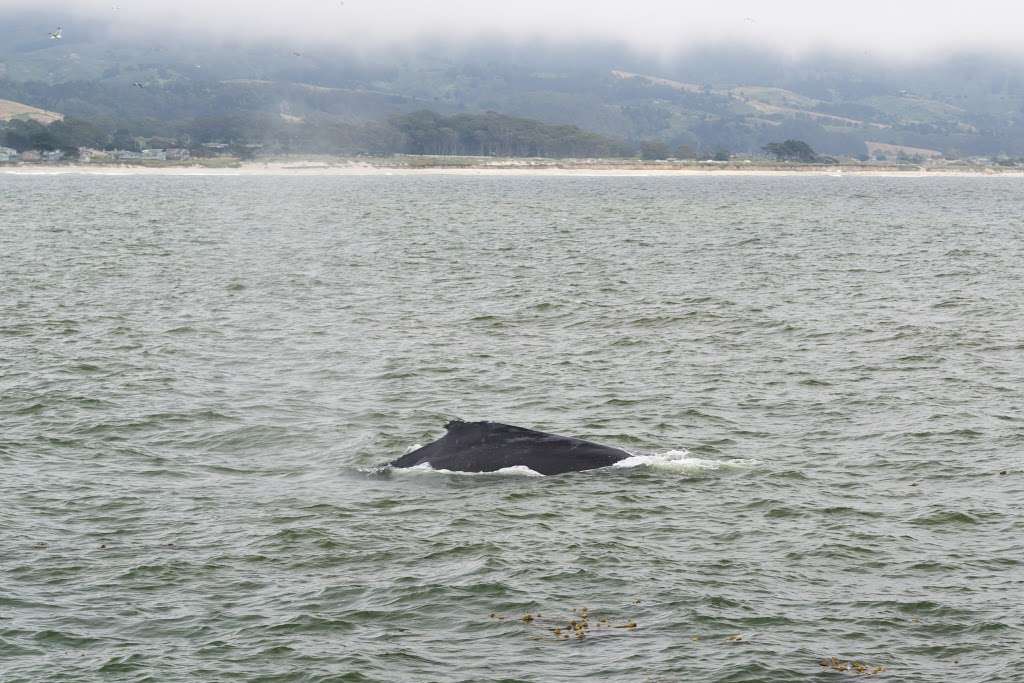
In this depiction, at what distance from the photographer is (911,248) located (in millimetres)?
80562

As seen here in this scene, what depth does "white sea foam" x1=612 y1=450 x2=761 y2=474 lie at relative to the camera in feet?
78.1

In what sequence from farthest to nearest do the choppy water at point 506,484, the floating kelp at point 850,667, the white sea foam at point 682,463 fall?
the white sea foam at point 682,463
the choppy water at point 506,484
the floating kelp at point 850,667

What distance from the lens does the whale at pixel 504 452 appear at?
23.5 m

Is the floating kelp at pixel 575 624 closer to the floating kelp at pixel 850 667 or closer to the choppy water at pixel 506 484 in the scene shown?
the choppy water at pixel 506 484

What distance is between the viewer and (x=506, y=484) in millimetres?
22609

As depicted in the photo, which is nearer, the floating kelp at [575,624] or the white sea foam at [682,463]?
the floating kelp at [575,624]

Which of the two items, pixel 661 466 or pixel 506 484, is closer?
pixel 506 484

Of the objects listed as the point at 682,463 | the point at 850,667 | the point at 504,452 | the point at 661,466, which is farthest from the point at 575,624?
the point at 682,463

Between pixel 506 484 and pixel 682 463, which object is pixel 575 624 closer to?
pixel 506 484

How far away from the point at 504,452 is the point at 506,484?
1.15 m

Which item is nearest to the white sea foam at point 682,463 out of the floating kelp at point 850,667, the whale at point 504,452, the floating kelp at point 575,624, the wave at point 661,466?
the wave at point 661,466

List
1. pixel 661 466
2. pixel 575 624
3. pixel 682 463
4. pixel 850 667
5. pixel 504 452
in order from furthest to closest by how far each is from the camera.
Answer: pixel 682 463, pixel 661 466, pixel 504 452, pixel 575 624, pixel 850 667

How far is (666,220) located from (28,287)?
67.0 m

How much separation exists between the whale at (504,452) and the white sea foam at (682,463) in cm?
26
